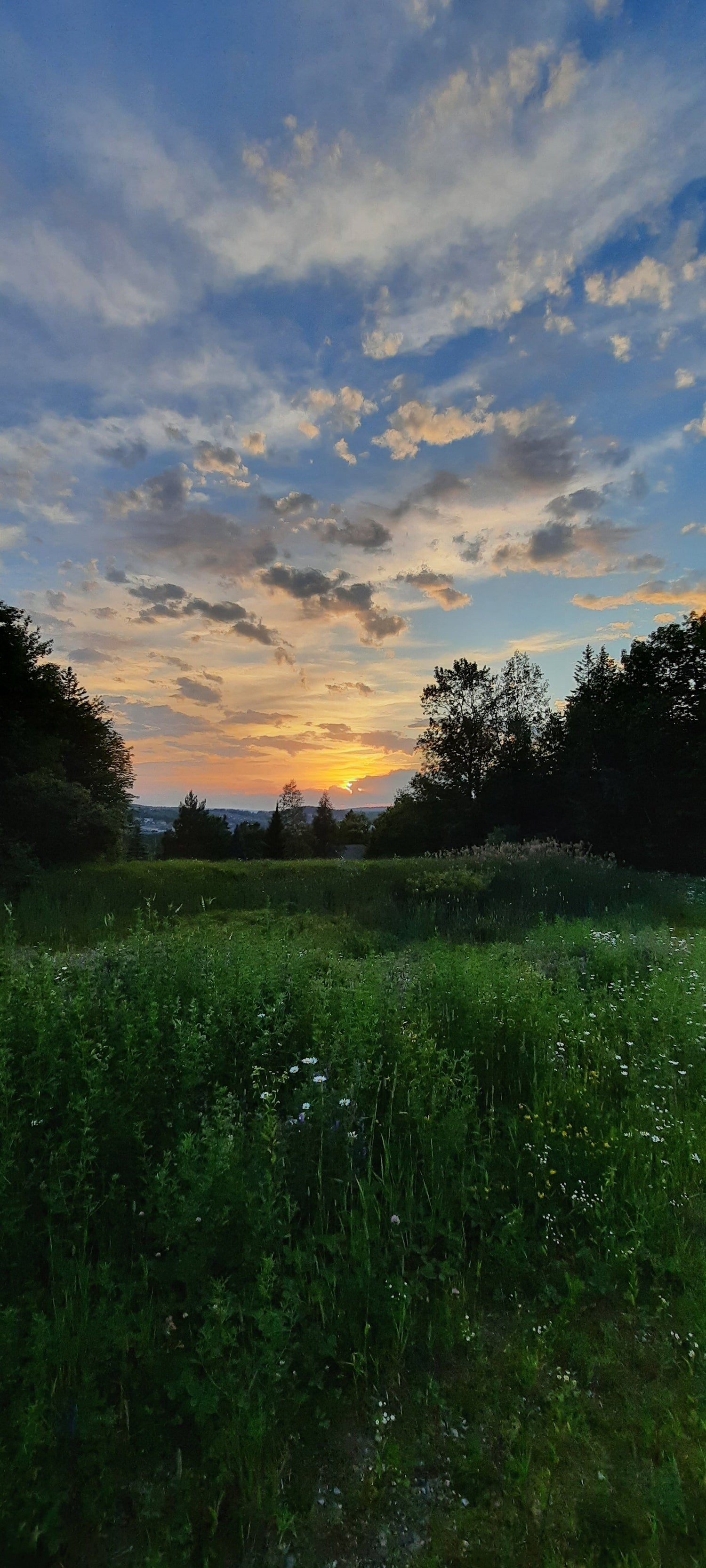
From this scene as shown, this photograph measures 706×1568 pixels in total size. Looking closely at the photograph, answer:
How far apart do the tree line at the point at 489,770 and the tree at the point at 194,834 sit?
0.41 ft

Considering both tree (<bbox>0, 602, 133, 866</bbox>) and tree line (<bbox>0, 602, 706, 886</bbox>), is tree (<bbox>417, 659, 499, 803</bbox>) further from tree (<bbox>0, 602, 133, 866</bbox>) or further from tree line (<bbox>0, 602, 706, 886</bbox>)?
tree (<bbox>0, 602, 133, 866</bbox>)

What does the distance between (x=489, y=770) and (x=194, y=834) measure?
78.7ft

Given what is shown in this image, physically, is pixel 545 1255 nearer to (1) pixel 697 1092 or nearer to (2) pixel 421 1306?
(2) pixel 421 1306

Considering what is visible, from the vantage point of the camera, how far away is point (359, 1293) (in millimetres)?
2865

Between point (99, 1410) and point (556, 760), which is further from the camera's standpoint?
point (556, 760)

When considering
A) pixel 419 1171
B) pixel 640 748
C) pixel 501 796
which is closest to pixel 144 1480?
pixel 419 1171

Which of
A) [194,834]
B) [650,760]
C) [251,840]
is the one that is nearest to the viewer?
[650,760]

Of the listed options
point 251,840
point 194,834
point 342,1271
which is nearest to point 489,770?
point 194,834

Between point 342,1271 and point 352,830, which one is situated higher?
point 352,830

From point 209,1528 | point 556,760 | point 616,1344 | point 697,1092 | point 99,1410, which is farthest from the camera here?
point 556,760

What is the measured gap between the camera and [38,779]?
57.2ft

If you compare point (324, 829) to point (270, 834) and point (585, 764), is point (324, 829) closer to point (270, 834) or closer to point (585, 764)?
point (270, 834)

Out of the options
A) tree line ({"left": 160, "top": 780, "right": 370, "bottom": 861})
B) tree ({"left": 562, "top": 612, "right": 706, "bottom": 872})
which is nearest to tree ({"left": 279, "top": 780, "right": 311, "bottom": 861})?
tree line ({"left": 160, "top": 780, "right": 370, "bottom": 861})

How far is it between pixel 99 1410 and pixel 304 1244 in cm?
100
